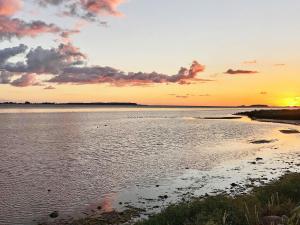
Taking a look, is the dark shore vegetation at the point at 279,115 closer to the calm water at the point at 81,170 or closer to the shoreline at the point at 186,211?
the calm water at the point at 81,170

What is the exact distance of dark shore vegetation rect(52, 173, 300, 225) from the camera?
12.8 meters

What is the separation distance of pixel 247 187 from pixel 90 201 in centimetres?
1145

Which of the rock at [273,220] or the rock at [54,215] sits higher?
the rock at [273,220]

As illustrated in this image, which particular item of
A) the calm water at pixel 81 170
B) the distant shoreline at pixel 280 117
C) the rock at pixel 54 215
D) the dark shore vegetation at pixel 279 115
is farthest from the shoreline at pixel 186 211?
the dark shore vegetation at pixel 279 115

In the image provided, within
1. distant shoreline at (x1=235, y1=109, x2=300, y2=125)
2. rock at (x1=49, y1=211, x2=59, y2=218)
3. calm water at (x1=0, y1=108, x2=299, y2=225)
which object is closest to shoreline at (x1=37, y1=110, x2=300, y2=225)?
rock at (x1=49, y1=211, x2=59, y2=218)

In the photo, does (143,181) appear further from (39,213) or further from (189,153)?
(189,153)

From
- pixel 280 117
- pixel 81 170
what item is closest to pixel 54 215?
pixel 81 170

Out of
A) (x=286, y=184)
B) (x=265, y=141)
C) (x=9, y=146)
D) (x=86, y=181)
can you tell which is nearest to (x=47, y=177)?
(x=86, y=181)

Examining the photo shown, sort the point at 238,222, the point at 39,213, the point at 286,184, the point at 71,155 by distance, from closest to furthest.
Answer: the point at 238,222 → the point at 286,184 → the point at 39,213 → the point at 71,155

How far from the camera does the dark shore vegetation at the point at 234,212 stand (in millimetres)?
12766

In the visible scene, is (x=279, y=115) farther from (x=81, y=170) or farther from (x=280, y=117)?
(x=81, y=170)

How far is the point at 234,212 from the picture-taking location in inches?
Answer: 562

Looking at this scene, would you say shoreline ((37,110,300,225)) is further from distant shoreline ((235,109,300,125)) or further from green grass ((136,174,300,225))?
distant shoreline ((235,109,300,125))

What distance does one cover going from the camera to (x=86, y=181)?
29.5 m
